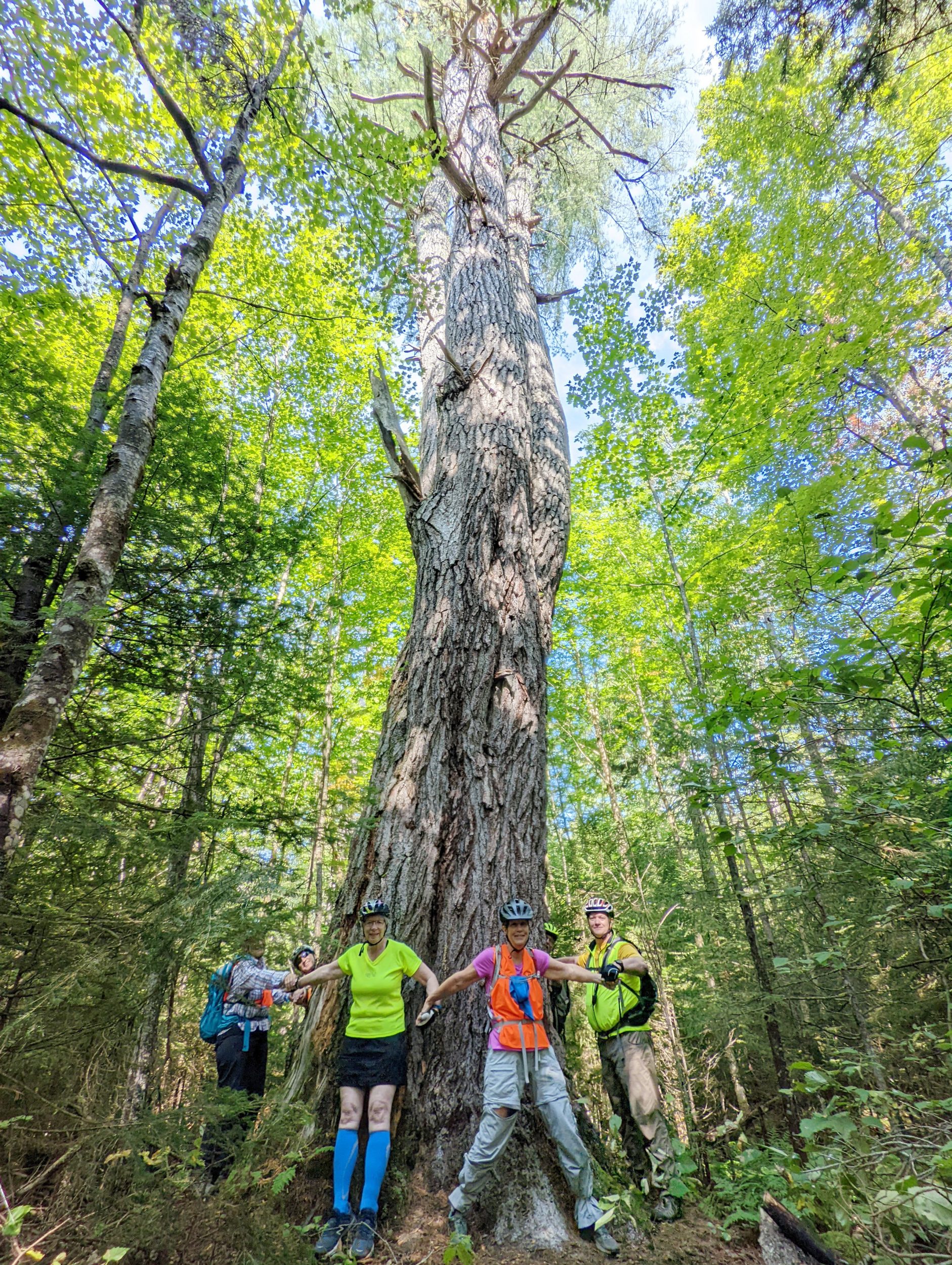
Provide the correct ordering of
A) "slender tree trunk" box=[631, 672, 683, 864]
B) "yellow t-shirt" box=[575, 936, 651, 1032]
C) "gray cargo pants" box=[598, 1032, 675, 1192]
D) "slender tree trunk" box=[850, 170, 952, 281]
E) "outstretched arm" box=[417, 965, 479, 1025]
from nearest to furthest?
"outstretched arm" box=[417, 965, 479, 1025], "gray cargo pants" box=[598, 1032, 675, 1192], "yellow t-shirt" box=[575, 936, 651, 1032], "slender tree trunk" box=[850, 170, 952, 281], "slender tree trunk" box=[631, 672, 683, 864]

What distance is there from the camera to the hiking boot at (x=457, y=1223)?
236 centimetres

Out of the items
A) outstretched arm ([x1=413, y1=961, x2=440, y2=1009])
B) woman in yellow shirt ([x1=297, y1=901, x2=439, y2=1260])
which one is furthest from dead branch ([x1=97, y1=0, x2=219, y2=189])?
outstretched arm ([x1=413, y1=961, x2=440, y2=1009])

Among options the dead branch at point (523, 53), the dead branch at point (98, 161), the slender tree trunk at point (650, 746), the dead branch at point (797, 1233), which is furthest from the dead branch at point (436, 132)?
the slender tree trunk at point (650, 746)

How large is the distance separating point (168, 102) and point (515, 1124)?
22.0 ft

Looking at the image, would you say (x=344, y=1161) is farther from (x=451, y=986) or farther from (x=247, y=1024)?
(x=247, y=1024)

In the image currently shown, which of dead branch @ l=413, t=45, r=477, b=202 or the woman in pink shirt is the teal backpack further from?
dead branch @ l=413, t=45, r=477, b=202

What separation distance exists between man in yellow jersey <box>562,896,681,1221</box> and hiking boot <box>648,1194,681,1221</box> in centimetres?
41

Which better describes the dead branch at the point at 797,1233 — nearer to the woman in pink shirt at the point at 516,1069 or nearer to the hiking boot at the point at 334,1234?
the woman in pink shirt at the point at 516,1069

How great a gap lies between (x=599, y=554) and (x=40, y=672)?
402 inches

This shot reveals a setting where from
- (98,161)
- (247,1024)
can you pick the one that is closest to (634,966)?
(247,1024)

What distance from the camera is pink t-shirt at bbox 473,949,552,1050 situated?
275 cm

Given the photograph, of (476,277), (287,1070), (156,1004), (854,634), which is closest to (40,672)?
(156,1004)

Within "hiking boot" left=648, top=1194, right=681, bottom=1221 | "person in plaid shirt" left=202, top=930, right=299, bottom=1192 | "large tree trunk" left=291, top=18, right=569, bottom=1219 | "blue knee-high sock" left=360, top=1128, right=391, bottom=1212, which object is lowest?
"hiking boot" left=648, top=1194, right=681, bottom=1221

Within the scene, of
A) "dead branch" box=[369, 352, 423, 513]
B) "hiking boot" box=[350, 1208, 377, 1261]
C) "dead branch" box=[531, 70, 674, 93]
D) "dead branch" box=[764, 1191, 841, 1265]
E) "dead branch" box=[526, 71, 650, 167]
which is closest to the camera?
"dead branch" box=[764, 1191, 841, 1265]
